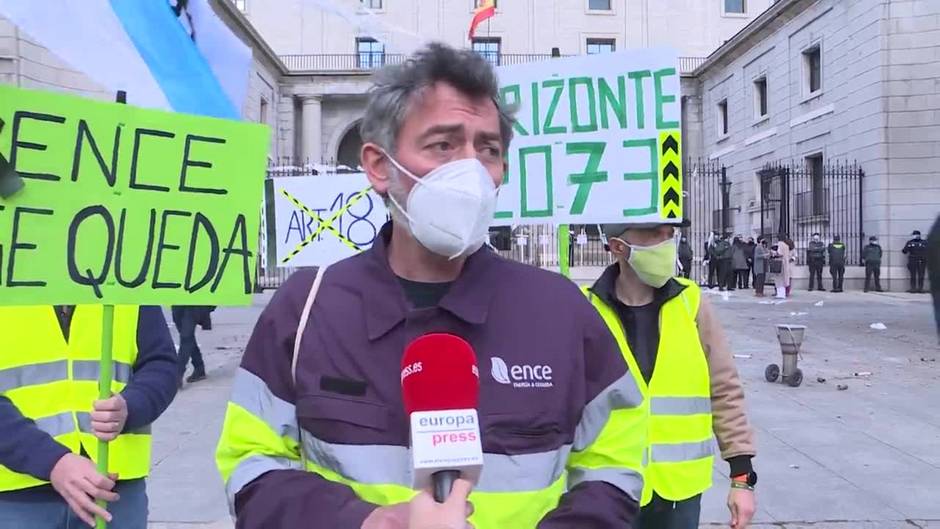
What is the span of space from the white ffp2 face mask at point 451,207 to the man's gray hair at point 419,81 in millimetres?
139

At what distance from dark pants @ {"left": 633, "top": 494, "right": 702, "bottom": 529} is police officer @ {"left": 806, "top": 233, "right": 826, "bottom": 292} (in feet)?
75.7

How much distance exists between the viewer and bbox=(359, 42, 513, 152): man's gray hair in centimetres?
184

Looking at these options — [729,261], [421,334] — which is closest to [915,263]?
[729,261]

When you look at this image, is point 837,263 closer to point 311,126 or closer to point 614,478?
point 614,478

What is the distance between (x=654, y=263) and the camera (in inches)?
126

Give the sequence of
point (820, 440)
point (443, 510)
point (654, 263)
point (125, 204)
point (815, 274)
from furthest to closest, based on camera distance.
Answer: point (815, 274) → point (820, 440) → point (654, 263) → point (125, 204) → point (443, 510)

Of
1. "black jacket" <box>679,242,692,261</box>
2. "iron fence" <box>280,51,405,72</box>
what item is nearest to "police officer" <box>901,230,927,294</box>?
"black jacket" <box>679,242,692,261</box>

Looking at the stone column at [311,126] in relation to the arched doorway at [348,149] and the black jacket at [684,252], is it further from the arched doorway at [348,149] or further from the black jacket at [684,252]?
the black jacket at [684,252]

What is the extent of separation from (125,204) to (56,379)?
603 mm

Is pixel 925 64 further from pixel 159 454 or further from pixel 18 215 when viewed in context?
pixel 18 215

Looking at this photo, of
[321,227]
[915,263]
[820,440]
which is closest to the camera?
[820,440]

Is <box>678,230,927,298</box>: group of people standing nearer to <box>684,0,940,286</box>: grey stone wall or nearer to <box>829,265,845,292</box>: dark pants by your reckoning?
<box>829,265,845,292</box>: dark pants

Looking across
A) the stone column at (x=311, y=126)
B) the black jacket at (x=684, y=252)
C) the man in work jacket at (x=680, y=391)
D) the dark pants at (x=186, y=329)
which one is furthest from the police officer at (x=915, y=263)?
the stone column at (x=311, y=126)

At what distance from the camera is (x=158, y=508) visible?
18.0ft
